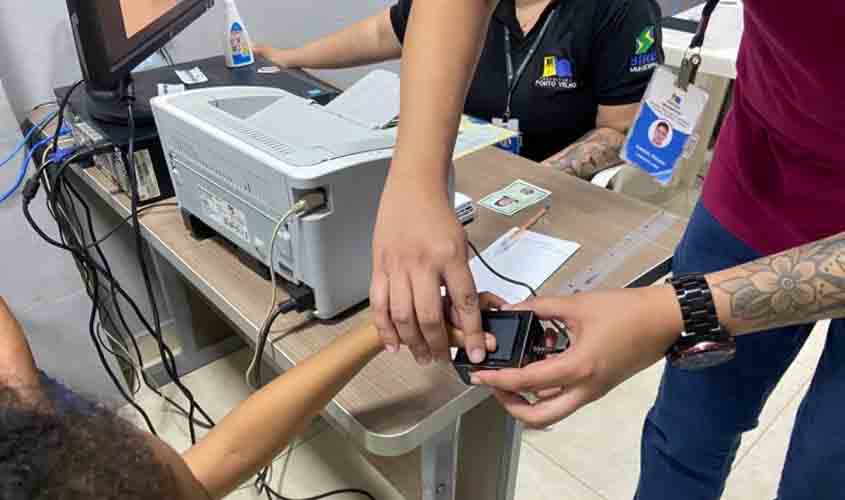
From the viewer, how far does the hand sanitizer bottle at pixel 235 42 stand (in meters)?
1.43

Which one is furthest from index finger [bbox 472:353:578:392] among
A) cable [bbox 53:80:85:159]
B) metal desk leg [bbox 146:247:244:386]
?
metal desk leg [bbox 146:247:244:386]

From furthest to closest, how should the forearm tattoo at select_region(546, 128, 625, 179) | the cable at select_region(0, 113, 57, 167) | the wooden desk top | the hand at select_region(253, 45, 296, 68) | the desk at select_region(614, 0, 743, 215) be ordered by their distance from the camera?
the desk at select_region(614, 0, 743, 215) → the hand at select_region(253, 45, 296, 68) → the forearm tattoo at select_region(546, 128, 625, 179) → the cable at select_region(0, 113, 57, 167) → the wooden desk top

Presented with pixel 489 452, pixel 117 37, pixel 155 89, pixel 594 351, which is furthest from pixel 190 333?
pixel 594 351

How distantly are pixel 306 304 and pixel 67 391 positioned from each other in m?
0.36

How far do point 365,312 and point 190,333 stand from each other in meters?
1.02

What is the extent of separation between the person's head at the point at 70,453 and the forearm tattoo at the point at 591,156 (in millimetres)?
1084

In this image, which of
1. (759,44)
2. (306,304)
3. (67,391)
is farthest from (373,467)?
(759,44)

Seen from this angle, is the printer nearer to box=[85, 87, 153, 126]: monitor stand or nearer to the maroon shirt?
box=[85, 87, 153, 126]: monitor stand

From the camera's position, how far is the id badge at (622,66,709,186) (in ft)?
3.36

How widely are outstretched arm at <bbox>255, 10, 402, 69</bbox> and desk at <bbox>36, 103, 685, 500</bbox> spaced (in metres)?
0.56

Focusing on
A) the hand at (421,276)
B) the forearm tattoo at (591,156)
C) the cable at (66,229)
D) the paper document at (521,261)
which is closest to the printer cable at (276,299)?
the hand at (421,276)

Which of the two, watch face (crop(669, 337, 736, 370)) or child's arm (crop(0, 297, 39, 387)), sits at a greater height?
watch face (crop(669, 337, 736, 370))

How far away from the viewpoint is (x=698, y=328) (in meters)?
0.61

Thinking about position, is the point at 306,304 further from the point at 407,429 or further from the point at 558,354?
the point at 558,354
